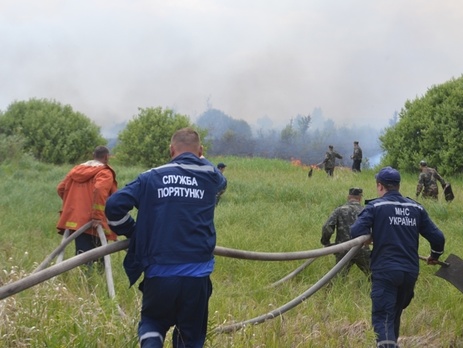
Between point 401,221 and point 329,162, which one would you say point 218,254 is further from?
point 329,162

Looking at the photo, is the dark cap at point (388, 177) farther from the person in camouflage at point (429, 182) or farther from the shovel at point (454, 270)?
the person in camouflage at point (429, 182)

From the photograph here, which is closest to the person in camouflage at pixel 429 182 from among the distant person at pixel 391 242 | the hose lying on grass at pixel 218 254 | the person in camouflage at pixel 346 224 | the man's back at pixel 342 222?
the person in camouflage at pixel 346 224

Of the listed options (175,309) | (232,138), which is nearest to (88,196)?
(175,309)

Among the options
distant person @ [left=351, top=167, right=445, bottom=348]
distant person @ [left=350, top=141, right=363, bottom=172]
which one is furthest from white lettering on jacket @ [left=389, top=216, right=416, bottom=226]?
distant person @ [left=350, top=141, right=363, bottom=172]

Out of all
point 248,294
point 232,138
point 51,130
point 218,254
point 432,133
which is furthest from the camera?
point 232,138

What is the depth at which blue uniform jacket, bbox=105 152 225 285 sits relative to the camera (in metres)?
3.32

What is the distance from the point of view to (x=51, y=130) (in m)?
34.4

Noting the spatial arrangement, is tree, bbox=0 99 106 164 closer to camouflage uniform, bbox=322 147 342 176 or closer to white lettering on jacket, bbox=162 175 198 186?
camouflage uniform, bbox=322 147 342 176

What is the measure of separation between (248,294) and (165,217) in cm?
315

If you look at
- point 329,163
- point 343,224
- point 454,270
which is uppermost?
point 329,163

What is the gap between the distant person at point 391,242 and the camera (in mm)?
4699

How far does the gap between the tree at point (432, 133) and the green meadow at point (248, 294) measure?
394 inches

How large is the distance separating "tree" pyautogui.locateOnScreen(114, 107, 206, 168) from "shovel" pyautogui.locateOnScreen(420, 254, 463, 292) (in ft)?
89.4

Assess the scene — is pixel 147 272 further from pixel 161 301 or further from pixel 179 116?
pixel 179 116
